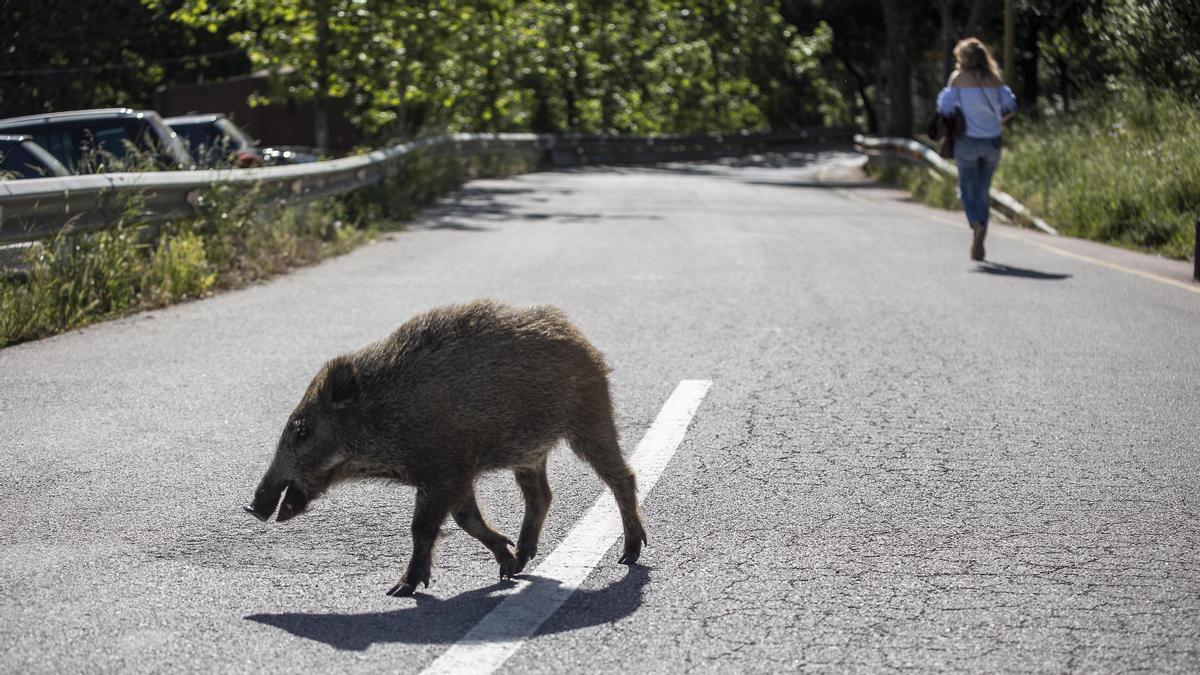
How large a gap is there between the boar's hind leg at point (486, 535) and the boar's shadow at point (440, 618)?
86 mm

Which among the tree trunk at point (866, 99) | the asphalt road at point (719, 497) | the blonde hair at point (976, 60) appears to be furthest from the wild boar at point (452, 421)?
the tree trunk at point (866, 99)

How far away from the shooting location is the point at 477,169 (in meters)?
32.5

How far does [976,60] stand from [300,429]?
10946mm

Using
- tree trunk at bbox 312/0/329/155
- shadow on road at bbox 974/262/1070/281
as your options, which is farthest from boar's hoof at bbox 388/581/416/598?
tree trunk at bbox 312/0/329/155

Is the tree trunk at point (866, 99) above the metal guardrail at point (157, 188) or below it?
below

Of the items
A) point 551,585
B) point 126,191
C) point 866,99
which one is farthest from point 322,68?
point 866,99

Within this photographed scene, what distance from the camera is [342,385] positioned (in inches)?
174

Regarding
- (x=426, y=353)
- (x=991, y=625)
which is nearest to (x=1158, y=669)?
(x=991, y=625)

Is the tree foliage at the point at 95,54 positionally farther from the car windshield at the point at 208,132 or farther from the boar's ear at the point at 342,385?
the boar's ear at the point at 342,385

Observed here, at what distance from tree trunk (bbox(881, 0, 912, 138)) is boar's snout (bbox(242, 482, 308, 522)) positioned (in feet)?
109

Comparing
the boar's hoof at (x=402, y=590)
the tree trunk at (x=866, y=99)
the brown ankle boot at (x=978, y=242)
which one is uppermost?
the boar's hoof at (x=402, y=590)

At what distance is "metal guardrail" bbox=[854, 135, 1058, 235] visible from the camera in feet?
64.5

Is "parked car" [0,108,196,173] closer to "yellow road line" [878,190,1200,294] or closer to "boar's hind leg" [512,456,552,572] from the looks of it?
"yellow road line" [878,190,1200,294]

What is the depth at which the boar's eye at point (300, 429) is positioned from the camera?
178 inches
